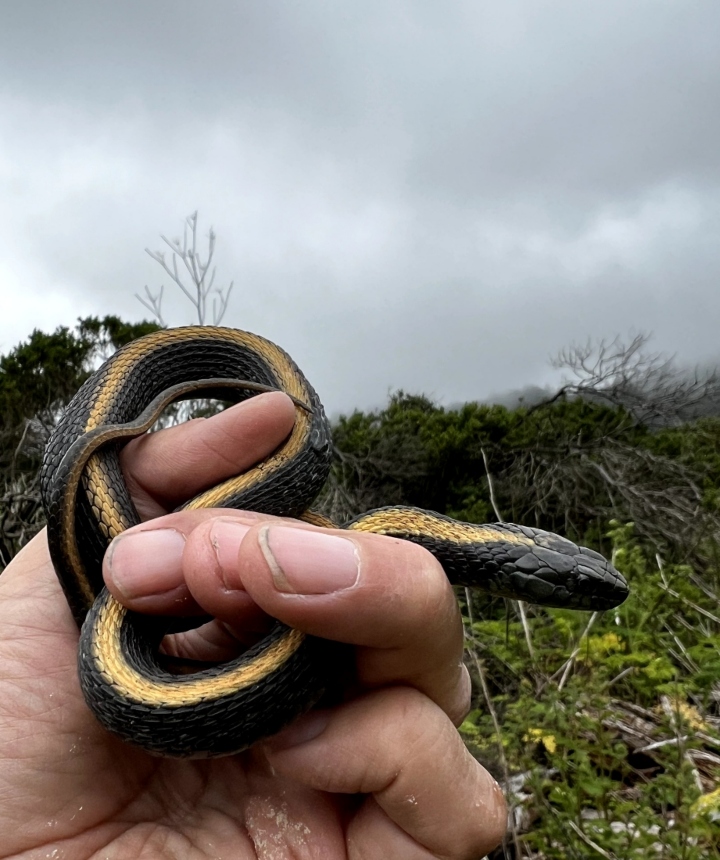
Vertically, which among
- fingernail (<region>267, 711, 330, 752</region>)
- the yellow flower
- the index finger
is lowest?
the yellow flower

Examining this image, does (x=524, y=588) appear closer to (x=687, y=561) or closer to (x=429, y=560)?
(x=429, y=560)

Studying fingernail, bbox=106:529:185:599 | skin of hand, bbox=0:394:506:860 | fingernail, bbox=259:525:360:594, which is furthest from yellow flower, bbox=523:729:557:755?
fingernail, bbox=106:529:185:599

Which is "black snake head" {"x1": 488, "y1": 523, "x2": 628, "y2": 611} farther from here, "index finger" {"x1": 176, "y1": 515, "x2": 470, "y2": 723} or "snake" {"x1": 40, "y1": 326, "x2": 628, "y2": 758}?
"index finger" {"x1": 176, "y1": 515, "x2": 470, "y2": 723}

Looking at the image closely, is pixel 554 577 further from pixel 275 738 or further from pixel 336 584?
pixel 275 738

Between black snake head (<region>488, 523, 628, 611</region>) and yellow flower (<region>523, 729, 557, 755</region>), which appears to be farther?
yellow flower (<region>523, 729, 557, 755</region>)

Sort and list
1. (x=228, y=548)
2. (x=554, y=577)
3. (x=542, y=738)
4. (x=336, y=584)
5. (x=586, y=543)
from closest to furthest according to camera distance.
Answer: (x=336, y=584) < (x=228, y=548) < (x=554, y=577) < (x=542, y=738) < (x=586, y=543)

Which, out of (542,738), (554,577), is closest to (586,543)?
(542,738)

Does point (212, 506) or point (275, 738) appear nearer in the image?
point (275, 738)

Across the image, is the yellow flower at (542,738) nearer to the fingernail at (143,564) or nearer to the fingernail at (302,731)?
the fingernail at (302,731)
